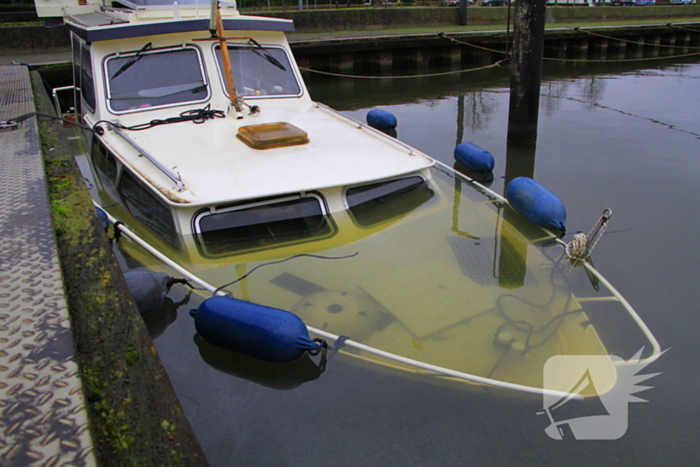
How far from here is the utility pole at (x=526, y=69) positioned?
23.4 feet

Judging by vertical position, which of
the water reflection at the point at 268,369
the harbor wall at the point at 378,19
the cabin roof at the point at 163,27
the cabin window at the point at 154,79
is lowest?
the water reflection at the point at 268,369

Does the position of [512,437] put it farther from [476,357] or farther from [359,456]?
[359,456]

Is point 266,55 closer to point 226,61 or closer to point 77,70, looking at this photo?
point 226,61

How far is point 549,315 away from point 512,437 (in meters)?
1.00

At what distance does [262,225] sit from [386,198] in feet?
3.67

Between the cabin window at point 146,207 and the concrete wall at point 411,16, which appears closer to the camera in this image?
the cabin window at point 146,207

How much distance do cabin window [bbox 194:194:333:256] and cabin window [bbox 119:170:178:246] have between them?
27 centimetres

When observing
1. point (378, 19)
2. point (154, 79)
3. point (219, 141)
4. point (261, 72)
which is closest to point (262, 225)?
point (219, 141)

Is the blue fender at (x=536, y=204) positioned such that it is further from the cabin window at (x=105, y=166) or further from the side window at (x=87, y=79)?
the side window at (x=87, y=79)

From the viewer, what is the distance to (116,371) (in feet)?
5.36

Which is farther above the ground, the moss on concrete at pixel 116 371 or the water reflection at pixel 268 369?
the moss on concrete at pixel 116 371

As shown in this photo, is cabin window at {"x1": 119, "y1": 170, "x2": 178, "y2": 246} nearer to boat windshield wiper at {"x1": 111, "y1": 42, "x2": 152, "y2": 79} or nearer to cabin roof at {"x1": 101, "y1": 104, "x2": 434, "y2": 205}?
cabin roof at {"x1": 101, "y1": 104, "x2": 434, "y2": 205}

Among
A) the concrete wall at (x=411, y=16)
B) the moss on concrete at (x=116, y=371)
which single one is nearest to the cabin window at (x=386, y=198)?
the moss on concrete at (x=116, y=371)

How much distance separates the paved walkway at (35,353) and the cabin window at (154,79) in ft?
9.95
